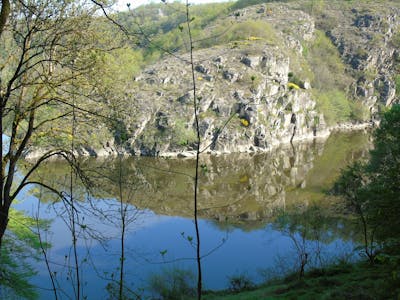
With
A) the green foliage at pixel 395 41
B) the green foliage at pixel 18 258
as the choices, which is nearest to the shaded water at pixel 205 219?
the green foliage at pixel 18 258

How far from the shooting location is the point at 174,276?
648 inches

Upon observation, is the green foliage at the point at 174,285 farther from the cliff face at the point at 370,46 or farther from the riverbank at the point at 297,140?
the cliff face at the point at 370,46

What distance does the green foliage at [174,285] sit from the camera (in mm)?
15866

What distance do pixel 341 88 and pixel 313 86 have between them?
12117 millimetres

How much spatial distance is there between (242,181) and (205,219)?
1157 cm

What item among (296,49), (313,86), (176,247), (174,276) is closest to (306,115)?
(313,86)

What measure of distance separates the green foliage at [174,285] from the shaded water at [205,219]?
28.2 inches

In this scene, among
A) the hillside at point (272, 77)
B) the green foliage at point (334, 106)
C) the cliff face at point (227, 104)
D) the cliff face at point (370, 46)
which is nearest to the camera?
the cliff face at point (227, 104)

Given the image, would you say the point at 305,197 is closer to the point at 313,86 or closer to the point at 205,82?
the point at 205,82

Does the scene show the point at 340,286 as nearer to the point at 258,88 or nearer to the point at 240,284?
the point at 240,284

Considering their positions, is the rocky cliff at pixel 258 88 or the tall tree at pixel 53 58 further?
the rocky cliff at pixel 258 88

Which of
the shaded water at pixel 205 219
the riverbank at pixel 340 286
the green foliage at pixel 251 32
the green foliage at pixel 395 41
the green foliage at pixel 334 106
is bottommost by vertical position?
the riverbank at pixel 340 286

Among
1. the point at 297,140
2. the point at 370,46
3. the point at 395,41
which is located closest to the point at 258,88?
the point at 297,140

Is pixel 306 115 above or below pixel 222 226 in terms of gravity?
above
